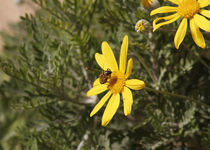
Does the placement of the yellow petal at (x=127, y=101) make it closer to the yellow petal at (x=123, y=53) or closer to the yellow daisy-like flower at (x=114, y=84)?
the yellow daisy-like flower at (x=114, y=84)

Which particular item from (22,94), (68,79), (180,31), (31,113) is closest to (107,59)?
(180,31)

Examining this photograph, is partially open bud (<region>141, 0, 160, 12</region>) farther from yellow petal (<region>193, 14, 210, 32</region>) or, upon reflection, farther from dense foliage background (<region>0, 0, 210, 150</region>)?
yellow petal (<region>193, 14, 210, 32</region>)

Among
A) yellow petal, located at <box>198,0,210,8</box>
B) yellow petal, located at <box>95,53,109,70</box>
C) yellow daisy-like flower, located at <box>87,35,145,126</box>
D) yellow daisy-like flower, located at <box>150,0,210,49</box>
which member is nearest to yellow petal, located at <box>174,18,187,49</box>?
yellow daisy-like flower, located at <box>150,0,210,49</box>

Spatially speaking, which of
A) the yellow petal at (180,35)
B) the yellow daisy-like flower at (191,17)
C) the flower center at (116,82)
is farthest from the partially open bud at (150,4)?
the flower center at (116,82)

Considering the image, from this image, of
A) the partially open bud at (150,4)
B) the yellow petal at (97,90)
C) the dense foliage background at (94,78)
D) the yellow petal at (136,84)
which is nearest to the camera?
the yellow petal at (136,84)

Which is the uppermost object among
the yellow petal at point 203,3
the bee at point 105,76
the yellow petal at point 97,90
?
the yellow petal at point 203,3

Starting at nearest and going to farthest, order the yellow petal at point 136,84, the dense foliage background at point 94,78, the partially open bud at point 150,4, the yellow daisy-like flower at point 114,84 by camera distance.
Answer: the yellow petal at point 136,84
the yellow daisy-like flower at point 114,84
the partially open bud at point 150,4
the dense foliage background at point 94,78

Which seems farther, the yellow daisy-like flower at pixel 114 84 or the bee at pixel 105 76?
the bee at pixel 105 76

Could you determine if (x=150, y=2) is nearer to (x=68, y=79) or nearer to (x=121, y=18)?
(x=121, y=18)

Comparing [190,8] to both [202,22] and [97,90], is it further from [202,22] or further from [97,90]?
[97,90]
